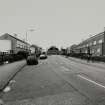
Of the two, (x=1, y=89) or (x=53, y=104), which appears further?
(x=1, y=89)

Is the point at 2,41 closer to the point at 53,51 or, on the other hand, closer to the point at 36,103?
the point at 36,103

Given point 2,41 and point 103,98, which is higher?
point 2,41

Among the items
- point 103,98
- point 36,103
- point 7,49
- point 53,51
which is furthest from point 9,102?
point 53,51

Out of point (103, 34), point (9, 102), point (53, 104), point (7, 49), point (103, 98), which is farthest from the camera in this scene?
point (7, 49)

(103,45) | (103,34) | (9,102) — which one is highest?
(103,34)

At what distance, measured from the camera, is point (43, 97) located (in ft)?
18.3

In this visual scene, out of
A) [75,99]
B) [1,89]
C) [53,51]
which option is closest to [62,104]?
[75,99]

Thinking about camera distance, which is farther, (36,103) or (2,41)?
(2,41)

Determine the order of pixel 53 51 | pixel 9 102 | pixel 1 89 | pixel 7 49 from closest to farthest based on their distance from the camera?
pixel 9 102 < pixel 1 89 < pixel 7 49 < pixel 53 51

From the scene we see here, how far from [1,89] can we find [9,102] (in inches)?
78.0

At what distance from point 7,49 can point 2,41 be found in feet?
12.7

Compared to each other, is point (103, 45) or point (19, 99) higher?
point (103, 45)

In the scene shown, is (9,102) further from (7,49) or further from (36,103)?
(7,49)

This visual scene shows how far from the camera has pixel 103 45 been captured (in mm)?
44875
